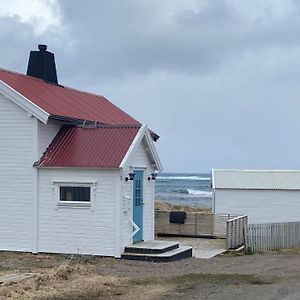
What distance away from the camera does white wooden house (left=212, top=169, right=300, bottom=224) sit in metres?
31.6

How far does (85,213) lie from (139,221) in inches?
92.4

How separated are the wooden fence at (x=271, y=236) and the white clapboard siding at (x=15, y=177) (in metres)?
7.34

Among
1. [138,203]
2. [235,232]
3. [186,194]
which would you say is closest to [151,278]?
[138,203]

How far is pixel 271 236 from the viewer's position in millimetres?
A: 24641

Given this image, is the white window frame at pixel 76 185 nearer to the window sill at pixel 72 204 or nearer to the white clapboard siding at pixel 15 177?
the window sill at pixel 72 204

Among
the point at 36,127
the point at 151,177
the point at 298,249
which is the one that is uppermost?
the point at 36,127

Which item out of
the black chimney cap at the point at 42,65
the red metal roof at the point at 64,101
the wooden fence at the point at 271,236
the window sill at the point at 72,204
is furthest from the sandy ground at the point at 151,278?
the black chimney cap at the point at 42,65

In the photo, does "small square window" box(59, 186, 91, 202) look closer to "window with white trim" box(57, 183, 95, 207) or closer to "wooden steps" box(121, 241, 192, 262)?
"window with white trim" box(57, 183, 95, 207)

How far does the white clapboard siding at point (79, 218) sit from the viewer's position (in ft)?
66.0

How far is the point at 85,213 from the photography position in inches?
801

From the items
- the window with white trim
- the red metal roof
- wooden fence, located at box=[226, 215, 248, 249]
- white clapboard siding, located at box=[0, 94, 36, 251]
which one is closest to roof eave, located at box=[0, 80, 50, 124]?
white clapboard siding, located at box=[0, 94, 36, 251]

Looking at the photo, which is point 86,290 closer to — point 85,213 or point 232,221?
point 85,213

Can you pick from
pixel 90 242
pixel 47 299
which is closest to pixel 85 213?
pixel 90 242

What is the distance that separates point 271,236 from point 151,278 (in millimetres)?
9413
